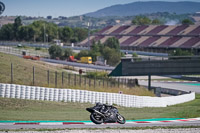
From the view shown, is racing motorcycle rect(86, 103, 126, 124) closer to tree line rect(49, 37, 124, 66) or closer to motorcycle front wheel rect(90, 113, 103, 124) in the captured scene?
motorcycle front wheel rect(90, 113, 103, 124)

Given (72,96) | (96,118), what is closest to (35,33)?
(72,96)

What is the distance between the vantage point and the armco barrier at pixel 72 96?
28491 mm

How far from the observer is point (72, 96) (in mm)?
31000

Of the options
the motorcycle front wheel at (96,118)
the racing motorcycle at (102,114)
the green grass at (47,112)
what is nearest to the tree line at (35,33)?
the green grass at (47,112)

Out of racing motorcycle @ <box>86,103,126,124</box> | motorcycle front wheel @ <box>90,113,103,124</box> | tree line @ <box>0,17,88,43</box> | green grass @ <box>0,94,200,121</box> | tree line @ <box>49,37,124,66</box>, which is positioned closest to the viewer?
racing motorcycle @ <box>86,103,126,124</box>

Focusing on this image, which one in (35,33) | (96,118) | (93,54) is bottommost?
(93,54)

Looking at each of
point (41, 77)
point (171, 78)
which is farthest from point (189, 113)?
point (171, 78)

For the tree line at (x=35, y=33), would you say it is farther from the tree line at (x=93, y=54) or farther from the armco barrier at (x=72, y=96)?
the armco barrier at (x=72, y=96)

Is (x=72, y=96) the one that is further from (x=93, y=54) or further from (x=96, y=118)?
(x=93, y=54)

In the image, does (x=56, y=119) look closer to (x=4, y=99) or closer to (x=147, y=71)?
(x=4, y=99)

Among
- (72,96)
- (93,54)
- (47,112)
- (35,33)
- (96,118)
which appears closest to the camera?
(96,118)

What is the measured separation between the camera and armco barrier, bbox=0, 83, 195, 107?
28491 mm

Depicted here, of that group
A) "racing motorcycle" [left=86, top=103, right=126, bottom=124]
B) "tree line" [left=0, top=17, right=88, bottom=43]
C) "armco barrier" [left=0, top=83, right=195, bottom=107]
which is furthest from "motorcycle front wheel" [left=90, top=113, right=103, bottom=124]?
"tree line" [left=0, top=17, right=88, bottom=43]

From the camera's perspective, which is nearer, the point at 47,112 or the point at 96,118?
the point at 96,118
